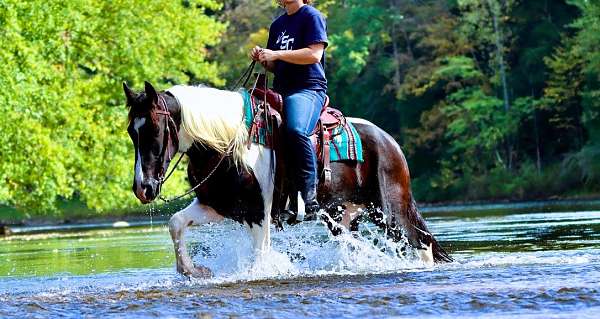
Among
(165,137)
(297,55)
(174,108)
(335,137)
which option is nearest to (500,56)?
(335,137)

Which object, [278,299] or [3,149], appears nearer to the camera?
[278,299]

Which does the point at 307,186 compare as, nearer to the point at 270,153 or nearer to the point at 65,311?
the point at 270,153

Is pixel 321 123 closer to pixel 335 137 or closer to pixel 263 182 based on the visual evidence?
pixel 335 137

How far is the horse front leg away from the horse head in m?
0.46

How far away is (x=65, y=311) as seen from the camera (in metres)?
9.05

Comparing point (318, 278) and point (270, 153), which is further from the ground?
point (270, 153)

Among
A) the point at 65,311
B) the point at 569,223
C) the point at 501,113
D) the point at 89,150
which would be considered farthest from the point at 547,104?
the point at 65,311

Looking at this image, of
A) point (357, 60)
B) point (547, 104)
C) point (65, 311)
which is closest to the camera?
point (65, 311)

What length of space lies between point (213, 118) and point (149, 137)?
0.65 metres

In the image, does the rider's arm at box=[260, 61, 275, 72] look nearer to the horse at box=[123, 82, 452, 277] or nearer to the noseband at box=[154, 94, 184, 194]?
the horse at box=[123, 82, 452, 277]

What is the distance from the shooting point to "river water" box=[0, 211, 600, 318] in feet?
27.7

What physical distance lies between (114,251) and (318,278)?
9.74m

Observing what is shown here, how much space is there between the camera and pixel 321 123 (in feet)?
39.5

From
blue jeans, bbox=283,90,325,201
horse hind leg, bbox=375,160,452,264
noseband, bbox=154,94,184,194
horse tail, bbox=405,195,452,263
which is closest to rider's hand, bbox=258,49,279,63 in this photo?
blue jeans, bbox=283,90,325,201
